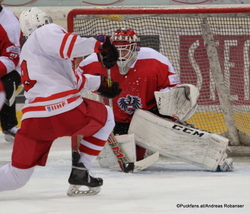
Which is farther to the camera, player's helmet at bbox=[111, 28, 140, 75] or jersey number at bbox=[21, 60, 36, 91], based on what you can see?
player's helmet at bbox=[111, 28, 140, 75]

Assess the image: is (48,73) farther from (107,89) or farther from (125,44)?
(125,44)

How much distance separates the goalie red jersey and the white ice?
0.40 meters

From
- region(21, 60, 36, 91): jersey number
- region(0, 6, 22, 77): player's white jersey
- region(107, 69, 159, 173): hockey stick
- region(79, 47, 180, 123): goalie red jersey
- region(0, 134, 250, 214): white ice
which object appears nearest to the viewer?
region(0, 134, 250, 214): white ice

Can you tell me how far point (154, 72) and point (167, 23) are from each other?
0.55m

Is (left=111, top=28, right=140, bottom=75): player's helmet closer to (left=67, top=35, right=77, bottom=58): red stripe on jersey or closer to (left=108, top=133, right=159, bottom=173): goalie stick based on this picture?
(left=108, top=133, right=159, bottom=173): goalie stick

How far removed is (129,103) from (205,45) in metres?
0.72

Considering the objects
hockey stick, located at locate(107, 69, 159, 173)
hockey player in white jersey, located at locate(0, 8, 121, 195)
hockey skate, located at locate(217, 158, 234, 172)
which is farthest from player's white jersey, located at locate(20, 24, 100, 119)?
hockey skate, located at locate(217, 158, 234, 172)

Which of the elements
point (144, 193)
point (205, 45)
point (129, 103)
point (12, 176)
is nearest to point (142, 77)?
point (129, 103)

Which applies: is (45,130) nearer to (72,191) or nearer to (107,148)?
(72,191)

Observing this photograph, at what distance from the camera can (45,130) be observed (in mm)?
2488

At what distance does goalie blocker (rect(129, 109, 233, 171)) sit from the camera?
335 centimetres

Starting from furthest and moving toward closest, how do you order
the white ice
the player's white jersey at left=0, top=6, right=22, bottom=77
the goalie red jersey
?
1. the player's white jersey at left=0, top=6, right=22, bottom=77
2. the goalie red jersey
3. the white ice

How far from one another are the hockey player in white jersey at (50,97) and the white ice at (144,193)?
20 centimetres

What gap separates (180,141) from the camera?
3408 mm
